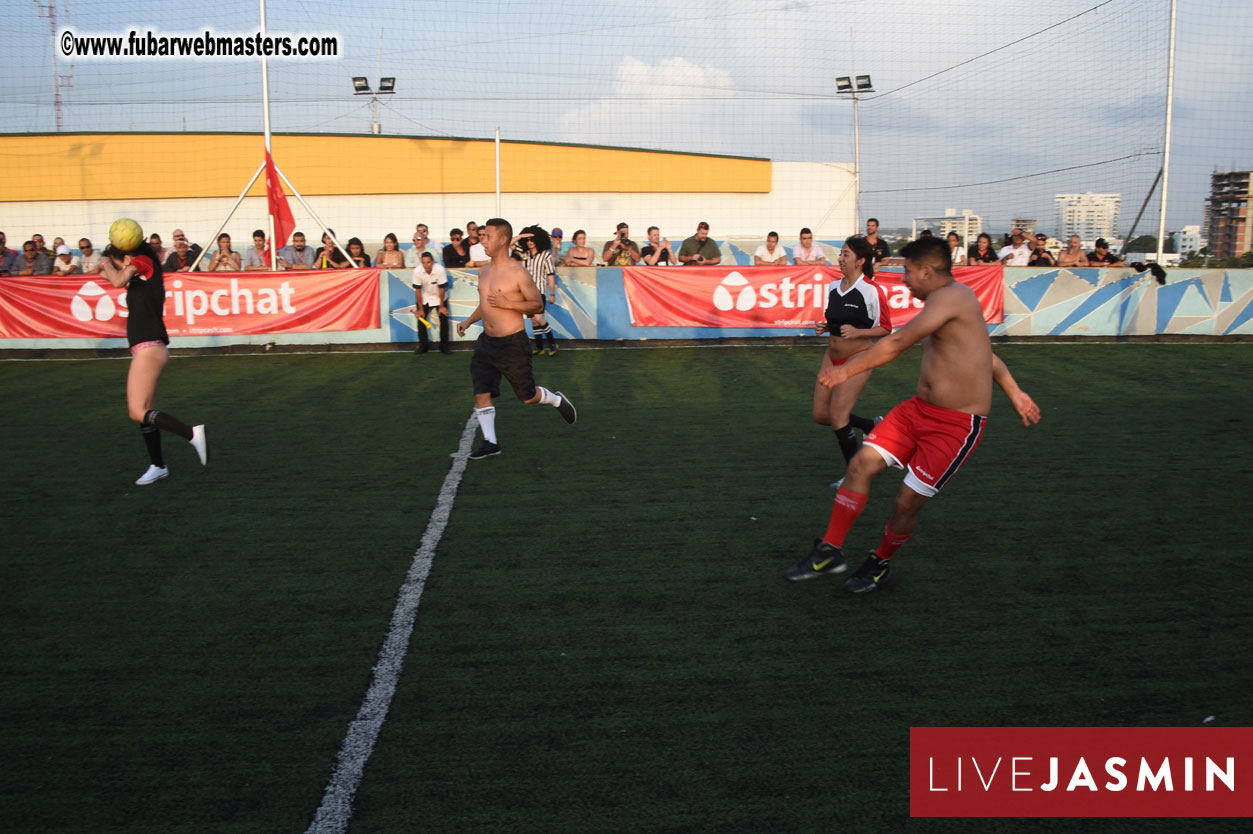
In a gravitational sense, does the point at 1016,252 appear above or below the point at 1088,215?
below

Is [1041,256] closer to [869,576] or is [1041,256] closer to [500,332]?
[500,332]

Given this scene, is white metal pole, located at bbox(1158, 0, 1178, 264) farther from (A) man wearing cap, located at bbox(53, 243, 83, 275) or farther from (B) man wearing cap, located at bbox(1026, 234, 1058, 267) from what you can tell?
(A) man wearing cap, located at bbox(53, 243, 83, 275)

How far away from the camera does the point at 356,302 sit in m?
15.7

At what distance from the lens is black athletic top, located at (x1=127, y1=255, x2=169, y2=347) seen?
7.30m

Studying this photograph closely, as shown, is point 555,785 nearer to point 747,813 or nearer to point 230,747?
point 747,813

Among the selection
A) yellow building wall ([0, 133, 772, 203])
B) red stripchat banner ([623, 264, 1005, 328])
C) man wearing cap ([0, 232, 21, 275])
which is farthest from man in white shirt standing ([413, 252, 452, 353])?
yellow building wall ([0, 133, 772, 203])

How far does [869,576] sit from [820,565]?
9.9 inches

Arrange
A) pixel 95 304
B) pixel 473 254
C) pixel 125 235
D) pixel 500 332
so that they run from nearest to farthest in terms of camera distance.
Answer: pixel 125 235 → pixel 500 332 → pixel 95 304 → pixel 473 254

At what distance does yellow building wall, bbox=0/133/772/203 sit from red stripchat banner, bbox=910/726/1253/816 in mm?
33481

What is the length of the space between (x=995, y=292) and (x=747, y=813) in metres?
14.6

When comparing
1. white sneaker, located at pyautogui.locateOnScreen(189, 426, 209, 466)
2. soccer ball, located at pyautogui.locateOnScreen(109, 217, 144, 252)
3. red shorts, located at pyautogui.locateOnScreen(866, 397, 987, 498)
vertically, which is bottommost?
white sneaker, located at pyautogui.locateOnScreen(189, 426, 209, 466)

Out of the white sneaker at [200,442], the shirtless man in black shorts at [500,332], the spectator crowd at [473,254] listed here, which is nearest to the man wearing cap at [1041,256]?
the spectator crowd at [473,254]

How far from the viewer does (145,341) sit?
745 centimetres

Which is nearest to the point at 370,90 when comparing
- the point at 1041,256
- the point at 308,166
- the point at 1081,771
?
the point at 308,166
